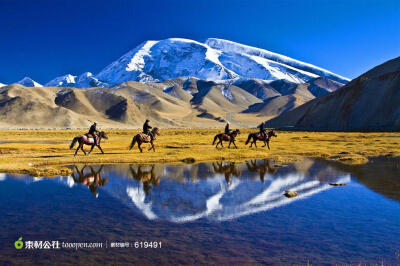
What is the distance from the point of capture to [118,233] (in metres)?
8.32

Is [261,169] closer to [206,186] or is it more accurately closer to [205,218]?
[206,186]

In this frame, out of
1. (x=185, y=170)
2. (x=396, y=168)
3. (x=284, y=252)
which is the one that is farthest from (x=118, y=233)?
(x=396, y=168)

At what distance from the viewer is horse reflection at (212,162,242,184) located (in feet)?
56.3

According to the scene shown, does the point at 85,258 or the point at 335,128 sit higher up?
the point at 335,128

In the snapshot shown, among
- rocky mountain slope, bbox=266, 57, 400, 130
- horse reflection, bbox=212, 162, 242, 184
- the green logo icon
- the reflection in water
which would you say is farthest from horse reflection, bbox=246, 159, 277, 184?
rocky mountain slope, bbox=266, 57, 400, 130

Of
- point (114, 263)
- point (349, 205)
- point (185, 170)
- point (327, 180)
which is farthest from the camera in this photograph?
point (185, 170)

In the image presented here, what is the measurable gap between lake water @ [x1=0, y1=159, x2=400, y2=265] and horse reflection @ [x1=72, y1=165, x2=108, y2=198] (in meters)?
0.06

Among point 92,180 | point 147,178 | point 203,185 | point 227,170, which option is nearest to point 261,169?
point 227,170

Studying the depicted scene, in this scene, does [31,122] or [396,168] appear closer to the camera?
[396,168]

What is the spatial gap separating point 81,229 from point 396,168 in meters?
18.5

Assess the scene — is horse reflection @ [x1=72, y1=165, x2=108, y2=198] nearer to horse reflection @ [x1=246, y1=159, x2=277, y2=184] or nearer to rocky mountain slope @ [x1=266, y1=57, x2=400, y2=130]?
horse reflection @ [x1=246, y1=159, x2=277, y2=184]

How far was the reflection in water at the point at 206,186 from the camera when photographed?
34.5 ft

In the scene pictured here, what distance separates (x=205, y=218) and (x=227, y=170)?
9.51 metres

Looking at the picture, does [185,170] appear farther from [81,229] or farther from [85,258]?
[85,258]
